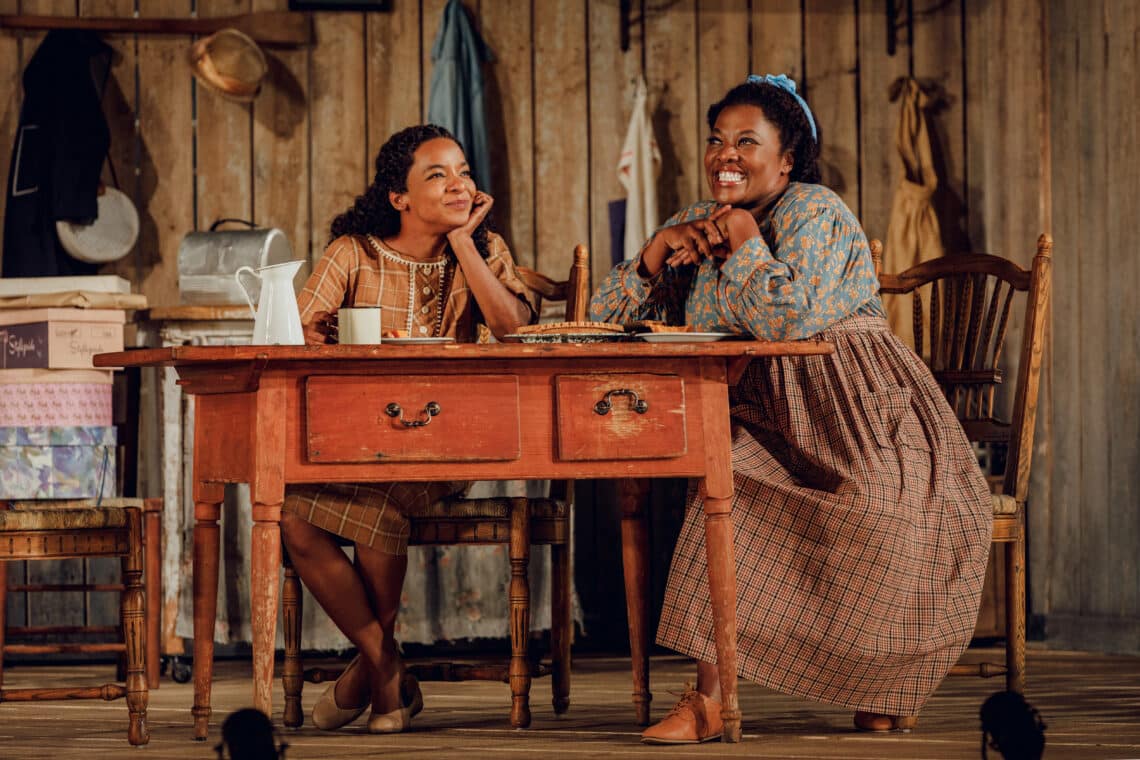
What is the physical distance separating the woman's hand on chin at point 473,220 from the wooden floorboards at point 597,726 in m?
1.02

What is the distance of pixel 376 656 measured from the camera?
2.94 metres

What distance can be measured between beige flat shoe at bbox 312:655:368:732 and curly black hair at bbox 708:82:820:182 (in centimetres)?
136

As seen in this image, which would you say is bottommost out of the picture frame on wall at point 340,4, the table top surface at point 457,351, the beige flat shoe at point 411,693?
→ the beige flat shoe at point 411,693

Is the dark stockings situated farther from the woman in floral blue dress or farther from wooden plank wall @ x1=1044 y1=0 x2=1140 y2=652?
wooden plank wall @ x1=1044 y1=0 x2=1140 y2=652

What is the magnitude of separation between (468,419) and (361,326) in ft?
0.83

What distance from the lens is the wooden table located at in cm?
251

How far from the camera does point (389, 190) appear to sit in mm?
3363

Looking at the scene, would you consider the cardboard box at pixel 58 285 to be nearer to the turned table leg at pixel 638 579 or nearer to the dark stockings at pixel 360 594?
the dark stockings at pixel 360 594

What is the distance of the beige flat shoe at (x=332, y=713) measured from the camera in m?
3.03

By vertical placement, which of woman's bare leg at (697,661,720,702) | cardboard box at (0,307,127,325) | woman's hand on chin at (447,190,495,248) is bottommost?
woman's bare leg at (697,661,720,702)

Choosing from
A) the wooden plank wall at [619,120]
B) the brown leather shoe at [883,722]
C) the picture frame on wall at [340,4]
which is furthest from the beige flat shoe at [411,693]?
the picture frame on wall at [340,4]

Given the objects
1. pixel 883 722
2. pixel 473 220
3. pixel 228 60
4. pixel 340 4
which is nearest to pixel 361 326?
pixel 473 220

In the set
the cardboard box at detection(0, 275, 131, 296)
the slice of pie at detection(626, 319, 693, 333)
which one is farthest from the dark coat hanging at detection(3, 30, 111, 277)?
the slice of pie at detection(626, 319, 693, 333)

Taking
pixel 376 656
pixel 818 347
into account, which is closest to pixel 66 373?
pixel 376 656
